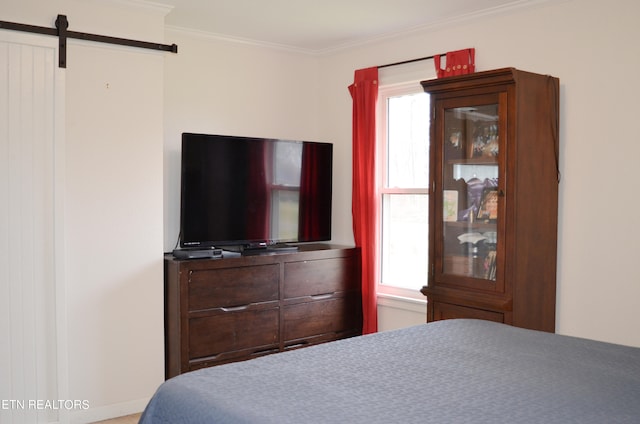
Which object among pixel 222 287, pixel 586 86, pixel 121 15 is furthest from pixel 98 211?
pixel 586 86

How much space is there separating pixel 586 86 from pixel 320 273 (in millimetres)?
2182

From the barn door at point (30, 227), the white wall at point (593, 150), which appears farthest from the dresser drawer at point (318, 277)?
the white wall at point (593, 150)

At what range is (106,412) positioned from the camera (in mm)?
3723

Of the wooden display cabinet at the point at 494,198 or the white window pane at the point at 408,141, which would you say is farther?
the white window pane at the point at 408,141

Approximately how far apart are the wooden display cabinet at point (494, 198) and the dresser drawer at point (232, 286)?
1.11m

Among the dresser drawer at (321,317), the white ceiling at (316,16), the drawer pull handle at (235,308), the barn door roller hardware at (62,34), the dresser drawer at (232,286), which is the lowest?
the dresser drawer at (321,317)

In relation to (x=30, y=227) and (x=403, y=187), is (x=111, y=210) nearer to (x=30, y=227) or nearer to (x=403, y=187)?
(x=30, y=227)

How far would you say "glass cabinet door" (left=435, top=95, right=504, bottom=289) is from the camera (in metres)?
3.41

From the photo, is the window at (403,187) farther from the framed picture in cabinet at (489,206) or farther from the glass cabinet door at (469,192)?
the framed picture in cabinet at (489,206)

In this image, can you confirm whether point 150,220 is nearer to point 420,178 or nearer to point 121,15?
point 121,15

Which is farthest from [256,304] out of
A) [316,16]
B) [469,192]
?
[316,16]

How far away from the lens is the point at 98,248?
12.1 feet

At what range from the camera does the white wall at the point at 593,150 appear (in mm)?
3293

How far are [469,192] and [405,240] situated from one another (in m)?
1.18
